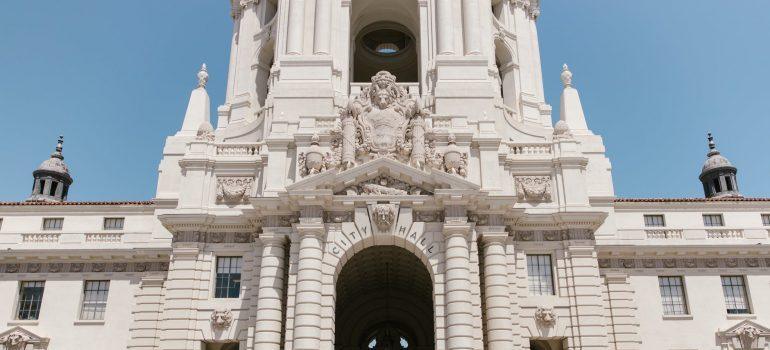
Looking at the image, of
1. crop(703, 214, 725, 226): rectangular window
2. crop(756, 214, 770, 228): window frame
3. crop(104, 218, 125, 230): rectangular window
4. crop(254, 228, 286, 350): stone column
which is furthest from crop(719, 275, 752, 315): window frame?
crop(104, 218, 125, 230): rectangular window

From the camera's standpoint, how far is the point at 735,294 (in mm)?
37906

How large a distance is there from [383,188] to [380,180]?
45 centimetres

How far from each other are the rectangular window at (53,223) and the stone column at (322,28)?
730 inches

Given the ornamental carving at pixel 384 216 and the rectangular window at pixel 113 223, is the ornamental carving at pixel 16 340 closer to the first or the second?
the rectangular window at pixel 113 223

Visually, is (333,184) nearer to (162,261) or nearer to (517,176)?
(517,176)

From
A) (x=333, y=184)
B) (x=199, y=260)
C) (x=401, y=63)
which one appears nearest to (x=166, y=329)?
(x=199, y=260)

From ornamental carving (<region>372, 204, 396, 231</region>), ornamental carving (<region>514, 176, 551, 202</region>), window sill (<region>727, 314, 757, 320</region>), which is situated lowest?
window sill (<region>727, 314, 757, 320</region>)

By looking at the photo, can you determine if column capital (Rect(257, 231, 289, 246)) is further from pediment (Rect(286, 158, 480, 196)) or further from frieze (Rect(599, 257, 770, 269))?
frieze (Rect(599, 257, 770, 269))

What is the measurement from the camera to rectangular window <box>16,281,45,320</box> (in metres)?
38.3

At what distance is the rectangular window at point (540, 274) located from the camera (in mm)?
32406

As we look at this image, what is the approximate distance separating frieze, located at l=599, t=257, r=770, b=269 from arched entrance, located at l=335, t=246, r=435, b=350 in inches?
393

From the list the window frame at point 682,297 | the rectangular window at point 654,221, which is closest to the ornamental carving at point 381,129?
the window frame at point 682,297

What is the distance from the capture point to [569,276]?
3197 cm

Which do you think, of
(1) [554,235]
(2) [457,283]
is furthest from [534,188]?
(2) [457,283]
